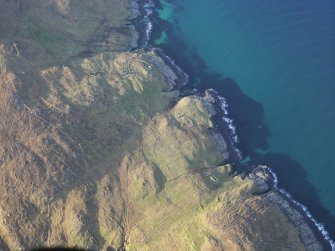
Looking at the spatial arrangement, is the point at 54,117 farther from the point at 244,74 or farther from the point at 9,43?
the point at 244,74

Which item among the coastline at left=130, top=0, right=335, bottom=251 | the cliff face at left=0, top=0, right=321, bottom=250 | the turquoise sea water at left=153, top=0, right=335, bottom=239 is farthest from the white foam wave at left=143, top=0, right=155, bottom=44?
the cliff face at left=0, top=0, right=321, bottom=250

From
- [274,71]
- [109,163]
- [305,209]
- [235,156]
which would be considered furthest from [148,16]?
[305,209]

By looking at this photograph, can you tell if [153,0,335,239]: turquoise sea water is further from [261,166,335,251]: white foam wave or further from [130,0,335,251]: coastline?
[130,0,335,251]: coastline

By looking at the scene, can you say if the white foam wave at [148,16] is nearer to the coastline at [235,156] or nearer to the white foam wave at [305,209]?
the coastline at [235,156]

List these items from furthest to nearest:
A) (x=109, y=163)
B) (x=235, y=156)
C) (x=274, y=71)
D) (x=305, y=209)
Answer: (x=274, y=71) → (x=235, y=156) → (x=109, y=163) → (x=305, y=209)

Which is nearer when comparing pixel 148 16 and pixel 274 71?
pixel 274 71

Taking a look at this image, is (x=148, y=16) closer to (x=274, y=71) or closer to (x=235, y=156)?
(x=274, y=71)

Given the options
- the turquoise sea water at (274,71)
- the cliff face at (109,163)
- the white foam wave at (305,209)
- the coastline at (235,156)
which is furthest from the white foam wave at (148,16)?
the white foam wave at (305,209)
